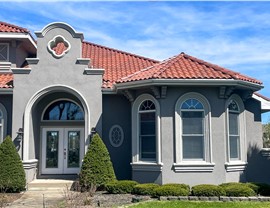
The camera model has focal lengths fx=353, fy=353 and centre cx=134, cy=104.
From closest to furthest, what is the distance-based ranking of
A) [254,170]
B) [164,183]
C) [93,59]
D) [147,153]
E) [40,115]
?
[164,183] < [147,153] < [254,170] < [40,115] < [93,59]

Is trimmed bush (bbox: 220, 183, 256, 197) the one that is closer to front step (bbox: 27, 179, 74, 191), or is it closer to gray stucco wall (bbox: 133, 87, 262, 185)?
gray stucco wall (bbox: 133, 87, 262, 185)

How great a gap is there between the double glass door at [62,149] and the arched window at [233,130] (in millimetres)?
6863

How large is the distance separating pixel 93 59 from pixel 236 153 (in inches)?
361

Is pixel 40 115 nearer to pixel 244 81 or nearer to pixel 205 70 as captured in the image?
pixel 205 70

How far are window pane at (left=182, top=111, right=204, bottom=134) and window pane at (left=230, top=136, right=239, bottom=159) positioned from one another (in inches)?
60.6

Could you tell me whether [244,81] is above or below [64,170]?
above

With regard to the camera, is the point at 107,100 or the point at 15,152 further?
the point at 107,100

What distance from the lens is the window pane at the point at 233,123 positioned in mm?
14391

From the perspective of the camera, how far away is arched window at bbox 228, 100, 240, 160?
1427cm

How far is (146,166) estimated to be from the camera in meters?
13.8

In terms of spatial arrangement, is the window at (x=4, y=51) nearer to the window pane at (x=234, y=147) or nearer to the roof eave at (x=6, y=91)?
the roof eave at (x=6, y=91)

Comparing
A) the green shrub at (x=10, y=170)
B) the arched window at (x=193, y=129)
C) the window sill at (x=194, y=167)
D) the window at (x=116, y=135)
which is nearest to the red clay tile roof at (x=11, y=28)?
the green shrub at (x=10, y=170)

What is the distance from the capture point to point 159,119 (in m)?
13.7

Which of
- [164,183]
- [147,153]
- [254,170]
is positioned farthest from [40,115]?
[254,170]
